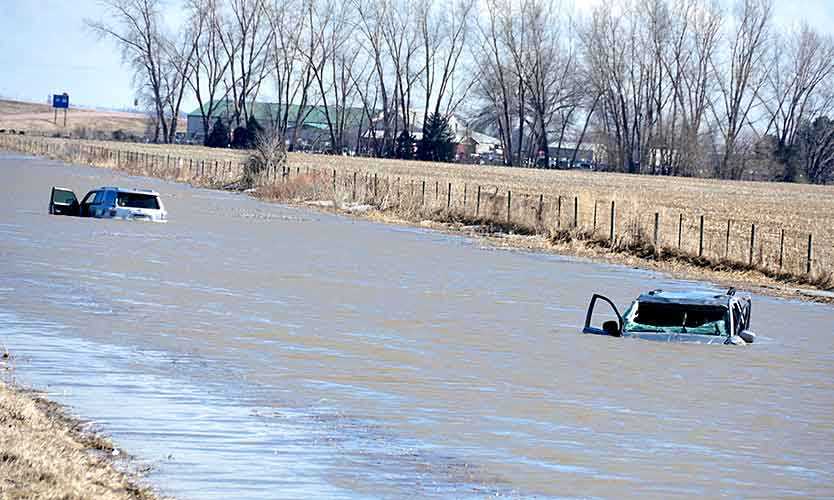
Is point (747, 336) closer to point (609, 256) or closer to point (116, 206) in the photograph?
point (609, 256)

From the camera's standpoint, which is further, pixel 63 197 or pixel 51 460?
pixel 63 197

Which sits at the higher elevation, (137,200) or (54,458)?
(137,200)

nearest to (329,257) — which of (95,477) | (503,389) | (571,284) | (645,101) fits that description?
(571,284)

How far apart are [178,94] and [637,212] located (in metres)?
126

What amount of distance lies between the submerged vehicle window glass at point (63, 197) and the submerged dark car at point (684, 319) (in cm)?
2723

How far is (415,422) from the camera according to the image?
15062mm

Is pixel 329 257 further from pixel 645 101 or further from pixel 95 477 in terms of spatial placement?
pixel 645 101

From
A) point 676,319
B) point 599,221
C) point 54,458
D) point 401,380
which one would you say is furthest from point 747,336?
point 599,221

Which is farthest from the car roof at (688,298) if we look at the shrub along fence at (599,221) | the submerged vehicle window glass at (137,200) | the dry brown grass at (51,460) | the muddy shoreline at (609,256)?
the submerged vehicle window glass at (137,200)

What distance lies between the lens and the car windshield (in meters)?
21.9

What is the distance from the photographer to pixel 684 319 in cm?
2220

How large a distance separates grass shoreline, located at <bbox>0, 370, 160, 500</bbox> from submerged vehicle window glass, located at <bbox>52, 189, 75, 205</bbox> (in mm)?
33015

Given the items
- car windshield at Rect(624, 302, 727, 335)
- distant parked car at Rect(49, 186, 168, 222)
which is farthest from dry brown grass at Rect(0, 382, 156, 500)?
distant parked car at Rect(49, 186, 168, 222)

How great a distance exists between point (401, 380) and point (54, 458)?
7903mm
